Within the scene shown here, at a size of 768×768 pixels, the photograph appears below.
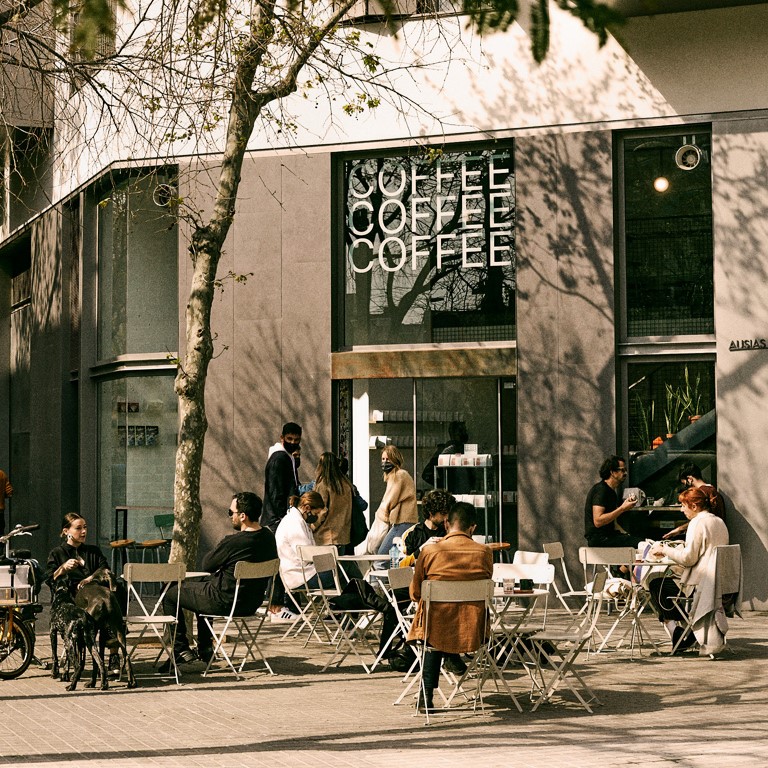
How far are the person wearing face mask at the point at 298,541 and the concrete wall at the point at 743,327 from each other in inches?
189

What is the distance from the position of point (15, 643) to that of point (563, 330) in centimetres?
721

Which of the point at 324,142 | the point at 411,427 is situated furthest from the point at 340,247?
the point at 411,427

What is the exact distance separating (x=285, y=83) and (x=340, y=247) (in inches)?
183

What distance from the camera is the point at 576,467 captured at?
14.7 meters

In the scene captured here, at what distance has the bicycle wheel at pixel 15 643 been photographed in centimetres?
1018

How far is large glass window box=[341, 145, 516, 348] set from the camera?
15.2 metres

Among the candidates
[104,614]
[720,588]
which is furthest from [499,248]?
[104,614]

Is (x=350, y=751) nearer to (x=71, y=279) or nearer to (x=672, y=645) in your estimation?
(x=672, y=645)

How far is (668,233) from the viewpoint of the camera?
14.7 m

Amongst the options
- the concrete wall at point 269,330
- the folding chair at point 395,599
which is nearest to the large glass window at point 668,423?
the concrete wall at point 269,330

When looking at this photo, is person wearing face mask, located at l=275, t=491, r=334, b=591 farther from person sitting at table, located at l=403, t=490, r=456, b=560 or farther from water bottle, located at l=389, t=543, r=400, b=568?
person sitting at table, located at l=403, t=490, r=456, b=560

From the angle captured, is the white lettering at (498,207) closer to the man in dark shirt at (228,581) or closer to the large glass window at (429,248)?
the large glass window at (429,248)

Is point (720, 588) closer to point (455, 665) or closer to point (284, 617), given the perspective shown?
point (455, 665)

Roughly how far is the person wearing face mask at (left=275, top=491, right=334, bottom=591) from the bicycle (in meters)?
2.22
